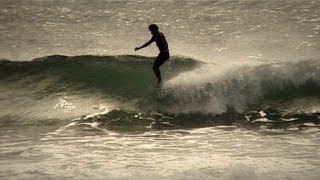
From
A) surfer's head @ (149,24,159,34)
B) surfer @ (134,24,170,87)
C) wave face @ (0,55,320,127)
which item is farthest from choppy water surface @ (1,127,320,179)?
surfer's head @ (149,24,159,34)

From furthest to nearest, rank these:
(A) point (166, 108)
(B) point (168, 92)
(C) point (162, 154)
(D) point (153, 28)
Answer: (B) point (168, 92)
(D) point (153, 28)
(A) point (166, 108)
(C) point (162, 154)

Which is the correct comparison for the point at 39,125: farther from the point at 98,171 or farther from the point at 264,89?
the point at 264,89

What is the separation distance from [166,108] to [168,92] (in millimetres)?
541

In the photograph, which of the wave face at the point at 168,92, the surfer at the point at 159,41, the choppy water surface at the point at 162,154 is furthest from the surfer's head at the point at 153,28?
Result: the choppy water surface at the point at 162,154

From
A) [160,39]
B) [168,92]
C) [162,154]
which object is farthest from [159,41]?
[162,154]

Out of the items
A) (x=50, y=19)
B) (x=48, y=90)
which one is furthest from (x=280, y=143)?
(x=50, y=19)

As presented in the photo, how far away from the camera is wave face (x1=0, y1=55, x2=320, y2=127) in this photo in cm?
1026

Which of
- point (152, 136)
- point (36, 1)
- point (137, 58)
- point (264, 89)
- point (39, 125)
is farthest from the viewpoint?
point (36, 1)

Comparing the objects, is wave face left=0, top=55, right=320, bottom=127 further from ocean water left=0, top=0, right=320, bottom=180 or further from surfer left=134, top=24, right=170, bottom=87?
surfer left=134, top=24, right=170, bottom=87

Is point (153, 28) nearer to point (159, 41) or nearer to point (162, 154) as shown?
point (159, 41)

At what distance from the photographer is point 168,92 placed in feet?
36.0

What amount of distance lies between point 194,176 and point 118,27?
66.8 ft

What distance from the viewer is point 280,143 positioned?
7527 mm

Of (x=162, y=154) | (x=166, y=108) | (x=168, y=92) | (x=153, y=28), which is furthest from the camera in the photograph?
(x=168, y=92)
